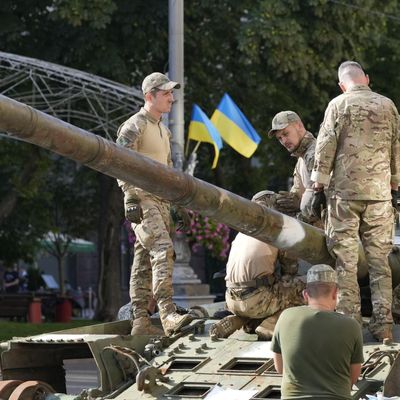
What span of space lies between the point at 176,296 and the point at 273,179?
361 inches

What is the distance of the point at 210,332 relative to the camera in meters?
11.2

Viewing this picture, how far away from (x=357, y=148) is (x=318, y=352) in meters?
2.92

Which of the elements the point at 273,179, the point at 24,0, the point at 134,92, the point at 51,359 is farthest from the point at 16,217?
the point at 51,359

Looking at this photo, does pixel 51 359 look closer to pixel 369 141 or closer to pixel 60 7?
pixel 369 141

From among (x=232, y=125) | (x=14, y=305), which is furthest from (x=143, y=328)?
(x=14, y=305)

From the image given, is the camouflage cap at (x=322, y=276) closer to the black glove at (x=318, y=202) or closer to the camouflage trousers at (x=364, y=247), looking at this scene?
the camouflage trousers at (x=364, y=247)

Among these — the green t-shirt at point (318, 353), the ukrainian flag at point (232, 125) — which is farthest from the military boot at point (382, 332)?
the ukrainian flag at point (232, 125)

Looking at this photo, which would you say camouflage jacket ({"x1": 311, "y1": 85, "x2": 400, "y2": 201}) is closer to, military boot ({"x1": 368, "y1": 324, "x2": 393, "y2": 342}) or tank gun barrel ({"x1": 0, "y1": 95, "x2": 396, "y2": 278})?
tank gun barrel ({"x1": 0, "y1": 95, "x2": 396, "y2": 278})

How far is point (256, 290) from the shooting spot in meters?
11.2

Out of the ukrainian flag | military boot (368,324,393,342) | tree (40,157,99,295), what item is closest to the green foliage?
the ukrainian flag

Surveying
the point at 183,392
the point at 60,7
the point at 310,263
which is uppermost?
the point at 60,7

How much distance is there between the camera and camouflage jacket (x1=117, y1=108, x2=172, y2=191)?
12.1 metres

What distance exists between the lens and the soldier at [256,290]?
11195mm

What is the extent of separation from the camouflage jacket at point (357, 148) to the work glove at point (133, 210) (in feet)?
5.29
